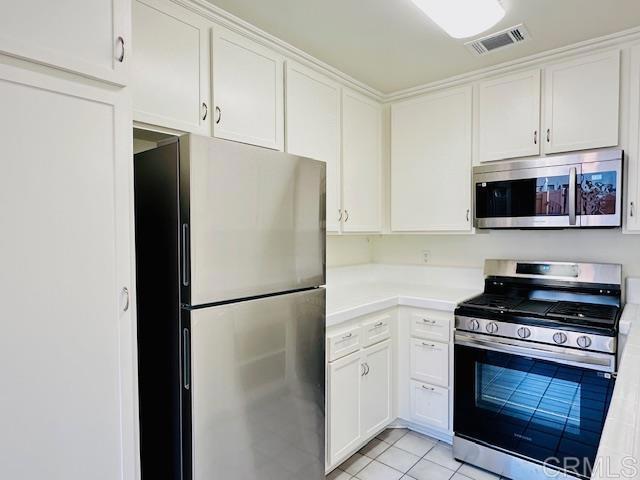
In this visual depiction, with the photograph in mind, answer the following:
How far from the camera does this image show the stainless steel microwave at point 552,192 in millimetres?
Answer: 2123

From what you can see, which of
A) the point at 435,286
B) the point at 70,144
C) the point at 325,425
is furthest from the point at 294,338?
the point at 435,286

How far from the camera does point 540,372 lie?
80.2 inches

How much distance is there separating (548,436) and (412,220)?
1548 millimetres

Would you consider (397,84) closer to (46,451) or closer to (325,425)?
(325,425)

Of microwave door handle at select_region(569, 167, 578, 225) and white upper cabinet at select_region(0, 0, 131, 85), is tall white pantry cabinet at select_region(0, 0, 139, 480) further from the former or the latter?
microwave door handle at select_region(569, 167, 578, 225)

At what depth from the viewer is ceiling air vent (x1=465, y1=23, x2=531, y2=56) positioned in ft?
6.72

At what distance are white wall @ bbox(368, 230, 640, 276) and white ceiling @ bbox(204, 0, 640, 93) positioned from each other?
116 centimetres

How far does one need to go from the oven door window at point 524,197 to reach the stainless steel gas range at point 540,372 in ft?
1.34

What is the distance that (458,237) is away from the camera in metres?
2.98

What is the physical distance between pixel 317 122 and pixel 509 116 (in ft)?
4.01

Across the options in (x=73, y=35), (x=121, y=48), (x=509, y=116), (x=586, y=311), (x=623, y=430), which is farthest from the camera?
(x=509, y=116)

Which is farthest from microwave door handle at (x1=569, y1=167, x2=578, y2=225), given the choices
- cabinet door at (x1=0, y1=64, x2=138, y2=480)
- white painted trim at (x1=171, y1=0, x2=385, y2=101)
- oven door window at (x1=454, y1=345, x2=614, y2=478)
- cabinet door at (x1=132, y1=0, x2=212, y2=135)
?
cabinet door at (x1=0, y1=64, x2=138, y2=480)

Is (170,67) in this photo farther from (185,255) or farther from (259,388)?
(259,388)

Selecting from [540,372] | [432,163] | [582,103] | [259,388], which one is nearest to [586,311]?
[540,372]
